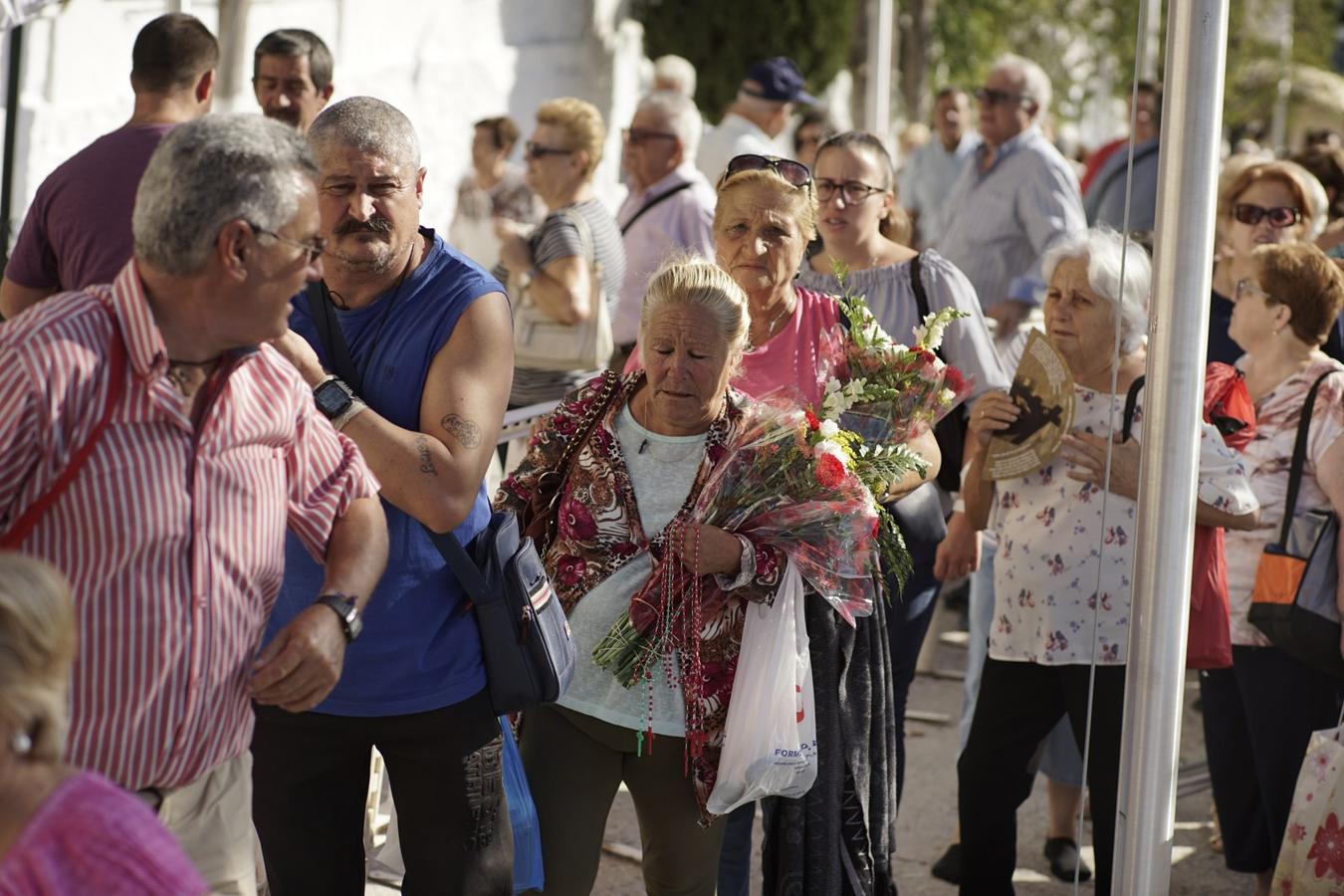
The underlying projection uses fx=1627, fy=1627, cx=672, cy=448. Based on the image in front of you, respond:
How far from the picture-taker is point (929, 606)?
471cm

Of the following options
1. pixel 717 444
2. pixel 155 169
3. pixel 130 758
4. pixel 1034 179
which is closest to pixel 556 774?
pixel 717 444

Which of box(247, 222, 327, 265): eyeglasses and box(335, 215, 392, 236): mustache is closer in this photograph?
box(247, 222, 327, 265): eyeglasses

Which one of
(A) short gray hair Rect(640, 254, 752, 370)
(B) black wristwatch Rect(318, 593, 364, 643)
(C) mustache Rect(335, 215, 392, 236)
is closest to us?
(B) black wristwatch Rect(318, 593, 364, 643)

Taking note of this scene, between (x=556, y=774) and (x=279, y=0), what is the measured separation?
9125mm

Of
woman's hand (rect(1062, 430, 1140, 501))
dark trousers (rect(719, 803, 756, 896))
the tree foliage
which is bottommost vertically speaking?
dark trousers (rect(719, 803, 756, 896))

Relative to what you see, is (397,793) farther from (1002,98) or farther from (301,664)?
(1002,98)

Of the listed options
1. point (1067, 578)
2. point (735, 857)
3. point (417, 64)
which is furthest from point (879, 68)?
point (735, 857)

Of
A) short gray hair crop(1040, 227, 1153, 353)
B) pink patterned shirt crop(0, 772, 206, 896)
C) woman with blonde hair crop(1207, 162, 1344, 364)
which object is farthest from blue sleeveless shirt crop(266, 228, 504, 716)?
woman with blonde hair crop(1207, 162, 1344, 364)

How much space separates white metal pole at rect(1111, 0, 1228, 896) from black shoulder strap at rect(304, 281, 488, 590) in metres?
1.37

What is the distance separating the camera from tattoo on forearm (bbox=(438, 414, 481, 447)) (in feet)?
9.59

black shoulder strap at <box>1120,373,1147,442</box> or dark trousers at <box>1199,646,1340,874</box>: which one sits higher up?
black shoulder strap at <box>1120,373,1147,442</box>

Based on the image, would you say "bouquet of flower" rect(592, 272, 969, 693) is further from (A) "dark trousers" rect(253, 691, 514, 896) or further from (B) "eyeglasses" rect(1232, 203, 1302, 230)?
(B) "eyeglasses" rect(1232, 203, 1302, 230)

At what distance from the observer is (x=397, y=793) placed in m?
3.19

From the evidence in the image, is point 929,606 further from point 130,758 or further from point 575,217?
point 130,758
